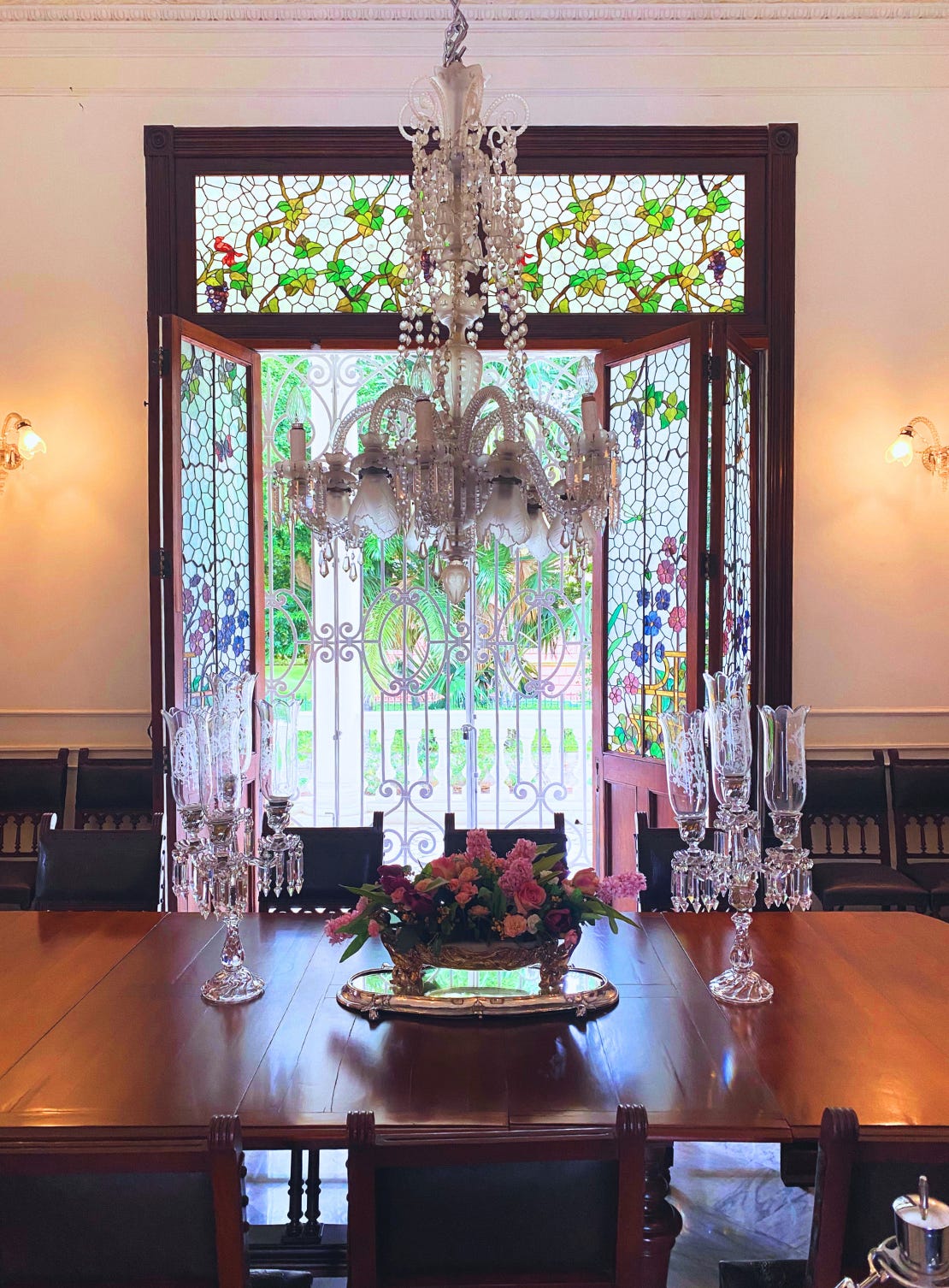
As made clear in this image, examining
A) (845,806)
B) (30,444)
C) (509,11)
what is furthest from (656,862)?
(509,11)

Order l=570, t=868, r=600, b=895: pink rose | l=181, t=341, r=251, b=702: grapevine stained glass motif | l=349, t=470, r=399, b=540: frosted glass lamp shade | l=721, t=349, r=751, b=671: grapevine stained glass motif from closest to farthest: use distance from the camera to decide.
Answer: l=570, t=868, r=600, b=895: pink rose < l=349, t=470, r=399, b=540: frosted glass lamp shade < l=181, t=341, r=251, b=702: grapevine stained glass motif < l=721, t=349, r=751, b=671: grapevine stained glass motif

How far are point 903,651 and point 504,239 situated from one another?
283 cm

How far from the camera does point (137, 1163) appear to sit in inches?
50.5

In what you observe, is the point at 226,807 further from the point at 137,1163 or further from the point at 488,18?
the point at 488,18

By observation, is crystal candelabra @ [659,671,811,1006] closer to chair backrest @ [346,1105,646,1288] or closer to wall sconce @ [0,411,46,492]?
chair backrest @ [346,1105,646,1288]

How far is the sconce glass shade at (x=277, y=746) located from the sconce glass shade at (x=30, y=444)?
2613 mm

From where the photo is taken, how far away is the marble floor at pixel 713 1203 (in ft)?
7.93

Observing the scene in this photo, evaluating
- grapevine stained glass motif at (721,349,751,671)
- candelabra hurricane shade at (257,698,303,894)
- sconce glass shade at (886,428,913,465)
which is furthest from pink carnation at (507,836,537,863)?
sconce glass shade at (886,428,913,465)

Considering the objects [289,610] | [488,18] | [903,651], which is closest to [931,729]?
[903,651]

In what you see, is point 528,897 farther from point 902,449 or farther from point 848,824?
point 902,449

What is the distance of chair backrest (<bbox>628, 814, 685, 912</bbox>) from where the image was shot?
115 inches

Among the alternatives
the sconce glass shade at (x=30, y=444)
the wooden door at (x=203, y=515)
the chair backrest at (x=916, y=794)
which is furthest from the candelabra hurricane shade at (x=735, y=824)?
the sconce glass shade at (x=30, y=444)

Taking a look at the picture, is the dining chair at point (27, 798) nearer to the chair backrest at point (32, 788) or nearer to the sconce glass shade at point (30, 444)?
the chair backrest at point (32, 788)

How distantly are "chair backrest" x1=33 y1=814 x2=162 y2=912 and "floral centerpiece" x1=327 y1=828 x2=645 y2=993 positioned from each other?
1026 millimetres
